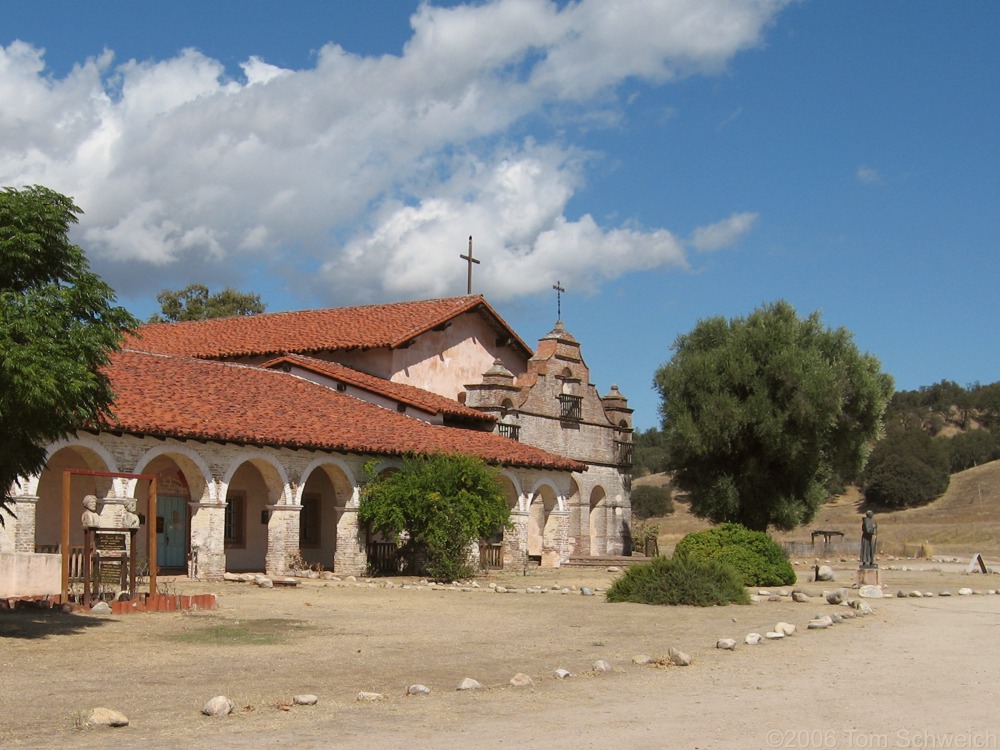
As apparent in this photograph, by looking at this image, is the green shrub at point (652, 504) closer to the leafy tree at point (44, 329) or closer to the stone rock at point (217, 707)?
the leafy tree at point (44, 329)

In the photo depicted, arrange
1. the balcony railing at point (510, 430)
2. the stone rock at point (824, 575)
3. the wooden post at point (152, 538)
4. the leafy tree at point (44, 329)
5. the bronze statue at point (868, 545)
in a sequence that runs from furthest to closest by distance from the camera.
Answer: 1. the balcony railing at point (510, 430)
2. the stone rock at point (824, 575)
3. the bronze statue at point (868, 545)
4. the wooden post at point (152, 538)
5. the leafy tree at point (44, 329)

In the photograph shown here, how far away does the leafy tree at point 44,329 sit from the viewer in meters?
13.0

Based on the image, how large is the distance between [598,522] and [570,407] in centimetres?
422

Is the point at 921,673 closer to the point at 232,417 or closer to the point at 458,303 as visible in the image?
the point at 232,417

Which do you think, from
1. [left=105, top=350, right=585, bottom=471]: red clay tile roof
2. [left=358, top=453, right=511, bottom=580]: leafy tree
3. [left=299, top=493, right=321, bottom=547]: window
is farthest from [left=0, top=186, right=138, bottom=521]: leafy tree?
[left=299, top=493, right=321, bottom=547]: window

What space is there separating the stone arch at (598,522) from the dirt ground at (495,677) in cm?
1980

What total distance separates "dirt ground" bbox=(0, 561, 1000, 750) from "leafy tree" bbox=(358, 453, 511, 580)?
6.92 meters

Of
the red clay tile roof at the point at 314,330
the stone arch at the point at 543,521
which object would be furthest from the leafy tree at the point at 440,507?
the red clay tile roof at the point at 314,330

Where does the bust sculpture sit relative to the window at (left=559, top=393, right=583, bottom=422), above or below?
below

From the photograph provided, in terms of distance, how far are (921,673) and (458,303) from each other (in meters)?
26.7

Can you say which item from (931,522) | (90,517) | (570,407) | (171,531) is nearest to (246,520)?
(171,531)

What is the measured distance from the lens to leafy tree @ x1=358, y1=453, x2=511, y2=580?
26.6 meters

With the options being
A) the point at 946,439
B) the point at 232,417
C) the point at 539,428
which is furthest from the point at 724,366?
the point at 946,439

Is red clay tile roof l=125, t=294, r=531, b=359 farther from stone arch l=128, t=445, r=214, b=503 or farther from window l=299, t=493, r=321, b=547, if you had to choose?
stone arch l=128, t=445, r=214, b=503
